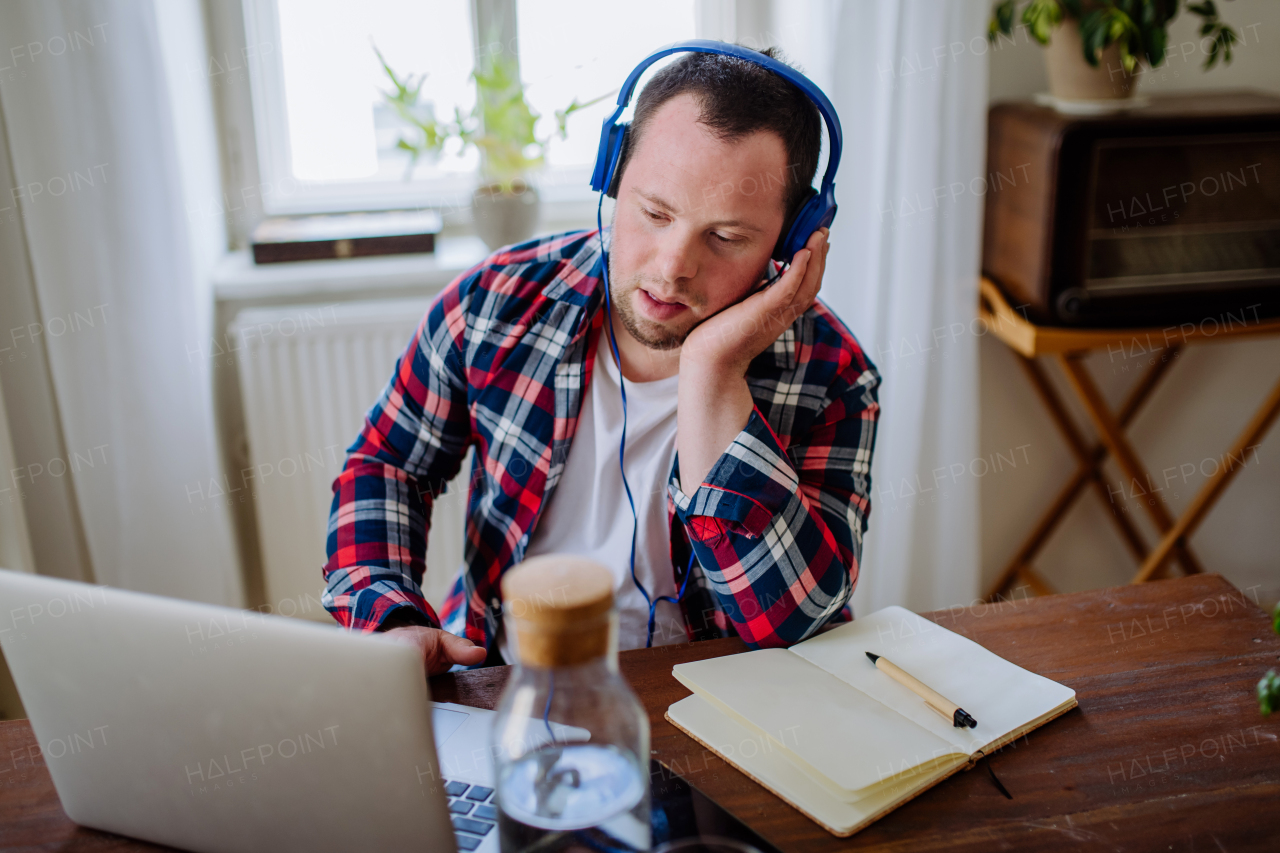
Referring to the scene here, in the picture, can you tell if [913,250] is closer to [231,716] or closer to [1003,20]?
[1003,20]

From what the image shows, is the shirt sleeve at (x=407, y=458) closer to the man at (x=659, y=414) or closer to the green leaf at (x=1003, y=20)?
the man at (x=659, y=414)

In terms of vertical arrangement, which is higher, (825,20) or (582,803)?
(825,20)

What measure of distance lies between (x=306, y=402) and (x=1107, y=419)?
1.69 metres

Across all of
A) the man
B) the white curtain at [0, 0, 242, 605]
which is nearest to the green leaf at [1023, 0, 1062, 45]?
the man

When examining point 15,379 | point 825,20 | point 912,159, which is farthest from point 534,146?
point 15,379

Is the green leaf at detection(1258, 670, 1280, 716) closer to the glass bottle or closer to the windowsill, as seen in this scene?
the glass bottle

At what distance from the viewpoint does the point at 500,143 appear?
77.2 inches

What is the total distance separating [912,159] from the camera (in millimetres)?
1861

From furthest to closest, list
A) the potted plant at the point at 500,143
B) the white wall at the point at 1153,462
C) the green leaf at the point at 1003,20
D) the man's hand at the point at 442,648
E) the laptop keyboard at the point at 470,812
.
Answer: the white wall at the point at 1153,462, the potted plant at the point at 500,143, the green leaf at the point at 1003,20, the man's hand at the point at 442,648, the laptop keyboard at the point at 470,812

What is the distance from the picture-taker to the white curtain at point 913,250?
5.94 ft

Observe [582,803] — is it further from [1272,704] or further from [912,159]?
[912,159]

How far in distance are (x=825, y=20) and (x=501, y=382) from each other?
1060 mm

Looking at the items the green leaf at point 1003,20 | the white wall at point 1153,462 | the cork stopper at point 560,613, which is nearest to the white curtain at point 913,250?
the green leaf at point 1003,20

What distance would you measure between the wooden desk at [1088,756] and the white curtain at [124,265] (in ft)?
3.37
